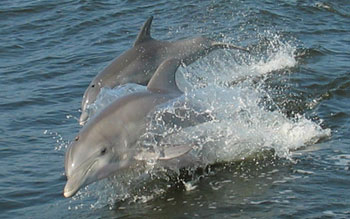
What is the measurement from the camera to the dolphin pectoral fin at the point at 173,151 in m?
8.77

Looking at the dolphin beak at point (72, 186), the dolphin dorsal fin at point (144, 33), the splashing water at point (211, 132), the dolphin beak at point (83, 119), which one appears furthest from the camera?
the dolphin dorsal fin at point (144, 33)

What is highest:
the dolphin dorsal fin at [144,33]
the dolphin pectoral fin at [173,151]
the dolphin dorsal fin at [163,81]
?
the dolphin dorsal fin at [163,81]

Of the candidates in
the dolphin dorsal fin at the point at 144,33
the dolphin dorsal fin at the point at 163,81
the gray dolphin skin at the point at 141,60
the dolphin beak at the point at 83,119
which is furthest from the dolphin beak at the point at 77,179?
the dolphin dorsal fin at the point at 144,33

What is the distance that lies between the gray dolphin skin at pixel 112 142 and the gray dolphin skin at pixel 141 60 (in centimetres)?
253

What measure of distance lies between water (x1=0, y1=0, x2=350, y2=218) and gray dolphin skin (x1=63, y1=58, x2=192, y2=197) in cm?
32

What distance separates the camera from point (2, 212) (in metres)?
9.65

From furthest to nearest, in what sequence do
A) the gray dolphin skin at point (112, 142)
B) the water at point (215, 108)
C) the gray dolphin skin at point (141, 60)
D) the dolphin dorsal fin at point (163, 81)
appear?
the gray dolphin skin at point (141, 60), the dolphin dorsal fin at point (163, 81), the water at point (215, 108), the gray dolphin skin at point (112, 142)

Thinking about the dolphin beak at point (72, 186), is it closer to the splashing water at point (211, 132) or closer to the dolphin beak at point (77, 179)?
the dolphin beak at point (77, 179)

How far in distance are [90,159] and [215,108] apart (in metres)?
2.43

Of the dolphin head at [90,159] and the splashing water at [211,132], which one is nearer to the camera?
the dolphin head at [90,159]

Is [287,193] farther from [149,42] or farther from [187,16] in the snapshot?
[187,16]

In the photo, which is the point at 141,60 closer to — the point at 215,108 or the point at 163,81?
the point at 215,108

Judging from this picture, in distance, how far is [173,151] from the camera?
8.90 metres

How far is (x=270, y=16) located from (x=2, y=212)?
12.8 metres
